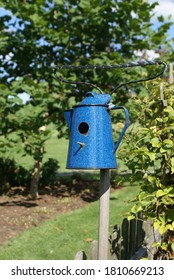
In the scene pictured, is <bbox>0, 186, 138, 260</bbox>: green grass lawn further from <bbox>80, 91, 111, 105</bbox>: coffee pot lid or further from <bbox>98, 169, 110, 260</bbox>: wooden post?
<bbox>80, 91, 111, 105</bbox>: coffee pot lid

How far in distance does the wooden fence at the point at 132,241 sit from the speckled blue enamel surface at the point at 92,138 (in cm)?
78

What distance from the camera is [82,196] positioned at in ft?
26.3

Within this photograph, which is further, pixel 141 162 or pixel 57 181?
pixel 57 181

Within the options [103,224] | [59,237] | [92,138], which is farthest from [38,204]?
[92,138]

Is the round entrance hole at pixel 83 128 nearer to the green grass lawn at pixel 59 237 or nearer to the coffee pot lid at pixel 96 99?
the coffee pot lid at pixel 96 99

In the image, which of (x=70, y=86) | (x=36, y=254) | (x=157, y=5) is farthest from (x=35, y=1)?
(x=36, y=254)

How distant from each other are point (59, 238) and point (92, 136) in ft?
9.22

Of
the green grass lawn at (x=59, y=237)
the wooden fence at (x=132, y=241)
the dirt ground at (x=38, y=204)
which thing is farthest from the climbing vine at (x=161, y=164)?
the dirt ground at (x=38, y=204)

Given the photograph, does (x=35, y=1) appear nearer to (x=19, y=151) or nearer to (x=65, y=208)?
(x=19, y=151)

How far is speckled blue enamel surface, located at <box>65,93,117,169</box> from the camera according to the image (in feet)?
9.57

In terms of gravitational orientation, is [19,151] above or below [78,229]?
above

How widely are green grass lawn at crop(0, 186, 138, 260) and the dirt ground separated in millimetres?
201

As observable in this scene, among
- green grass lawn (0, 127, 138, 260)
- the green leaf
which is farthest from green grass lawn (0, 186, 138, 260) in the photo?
the green leaf
